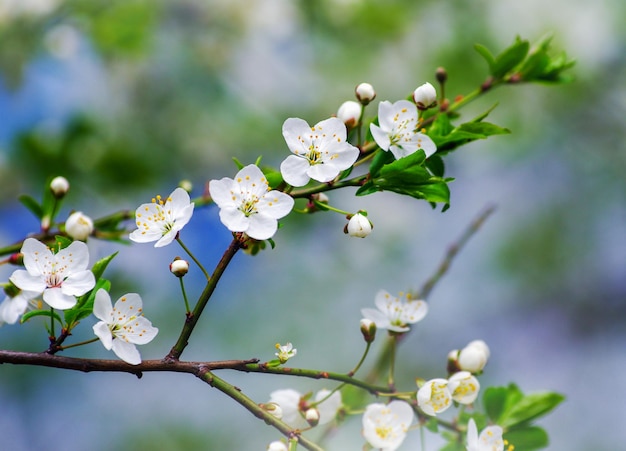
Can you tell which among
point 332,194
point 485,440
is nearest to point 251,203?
point 485,440

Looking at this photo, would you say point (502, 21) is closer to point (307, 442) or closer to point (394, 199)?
point (394, 199)

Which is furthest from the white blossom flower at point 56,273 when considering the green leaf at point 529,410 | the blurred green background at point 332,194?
the blurred green background at point 332,194

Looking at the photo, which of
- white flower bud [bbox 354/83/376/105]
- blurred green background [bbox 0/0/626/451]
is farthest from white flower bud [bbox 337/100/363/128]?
blurred green background [bbox 0/0/626/451]

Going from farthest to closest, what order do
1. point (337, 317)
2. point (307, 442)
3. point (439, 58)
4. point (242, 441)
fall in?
point (439, 58), point (337, 317), point (242, 441), point (307, 442)

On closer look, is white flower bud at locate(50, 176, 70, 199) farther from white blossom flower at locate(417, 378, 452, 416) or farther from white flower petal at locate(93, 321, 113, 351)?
white blossom flower at locate(417, 378, 452, 416)

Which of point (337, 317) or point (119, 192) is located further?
point (337, 317)

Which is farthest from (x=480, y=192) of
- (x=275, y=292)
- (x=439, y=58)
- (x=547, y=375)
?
(x=275, y=292)
